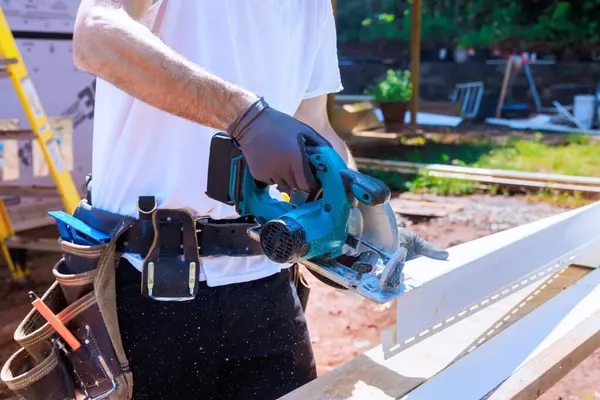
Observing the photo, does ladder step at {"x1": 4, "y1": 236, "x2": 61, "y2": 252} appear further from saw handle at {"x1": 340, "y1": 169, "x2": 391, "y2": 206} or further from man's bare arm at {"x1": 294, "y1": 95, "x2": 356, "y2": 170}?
saw handle at {"x1": 340, "y1": 169, "x2": 391, "y2": 206}

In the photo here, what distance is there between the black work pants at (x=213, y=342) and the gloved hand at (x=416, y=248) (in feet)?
1.17

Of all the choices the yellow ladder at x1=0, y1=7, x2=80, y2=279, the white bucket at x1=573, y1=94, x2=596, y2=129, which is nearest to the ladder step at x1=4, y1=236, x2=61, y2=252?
the yellow ladder at x1=0, y1=7, x2=80, y2=279

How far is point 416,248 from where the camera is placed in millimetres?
1738

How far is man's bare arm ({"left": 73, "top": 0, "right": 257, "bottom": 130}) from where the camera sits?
4.14 feet

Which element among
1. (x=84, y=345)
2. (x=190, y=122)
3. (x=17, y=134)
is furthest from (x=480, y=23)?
(x=84, y=345)

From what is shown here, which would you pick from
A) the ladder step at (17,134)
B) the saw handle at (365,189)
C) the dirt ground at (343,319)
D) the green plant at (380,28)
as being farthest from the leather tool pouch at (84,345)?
the green plant at (380,28)

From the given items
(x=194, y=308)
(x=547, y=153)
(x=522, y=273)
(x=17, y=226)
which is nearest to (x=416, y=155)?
(x=547, y=153)

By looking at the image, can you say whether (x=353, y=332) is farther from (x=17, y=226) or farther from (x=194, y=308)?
(x=17, y=226)

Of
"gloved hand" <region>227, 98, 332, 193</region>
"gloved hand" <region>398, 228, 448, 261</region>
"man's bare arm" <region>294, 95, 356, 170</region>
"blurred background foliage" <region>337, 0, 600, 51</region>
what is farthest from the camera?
"blurred background foliage" <region>337, 0, 600, 51</region>

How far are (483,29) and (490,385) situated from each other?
48.0 feet

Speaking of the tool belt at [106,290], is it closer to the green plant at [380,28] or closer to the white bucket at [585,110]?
the white bucket at [585,110]

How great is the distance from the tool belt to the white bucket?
39.6ft

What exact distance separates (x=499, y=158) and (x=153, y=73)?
26.0 ft

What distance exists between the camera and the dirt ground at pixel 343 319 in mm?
3096
